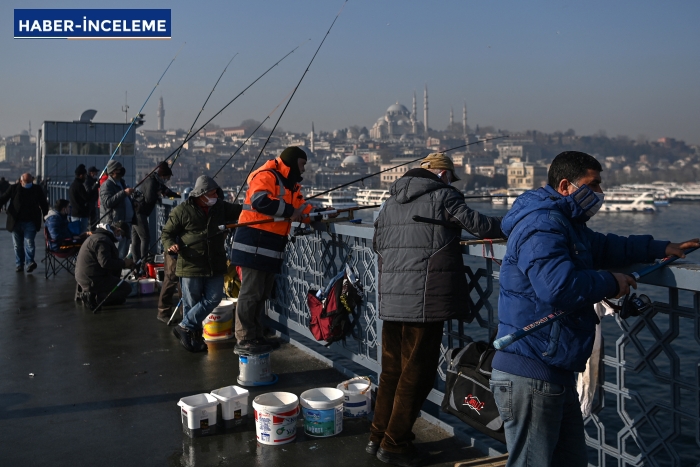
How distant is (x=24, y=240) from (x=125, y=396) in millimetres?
6540

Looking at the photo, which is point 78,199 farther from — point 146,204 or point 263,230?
point 263,230

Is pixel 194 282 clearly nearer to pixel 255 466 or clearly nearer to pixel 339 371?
pixel 339 371

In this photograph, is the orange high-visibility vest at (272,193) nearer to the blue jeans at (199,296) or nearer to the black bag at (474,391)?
the blue jeans at (199,296)

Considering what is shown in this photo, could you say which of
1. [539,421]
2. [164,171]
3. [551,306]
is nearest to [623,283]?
[551,306]

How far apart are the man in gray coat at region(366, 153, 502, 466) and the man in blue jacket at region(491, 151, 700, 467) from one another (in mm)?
635

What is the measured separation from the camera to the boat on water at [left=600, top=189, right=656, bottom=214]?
7025 centimetres

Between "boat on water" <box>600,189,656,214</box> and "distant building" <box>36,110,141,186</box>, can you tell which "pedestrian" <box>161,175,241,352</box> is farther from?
"boat on water" <box>600,189,656,214</box>

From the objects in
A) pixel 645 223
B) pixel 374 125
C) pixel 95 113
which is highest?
pixel 374 125

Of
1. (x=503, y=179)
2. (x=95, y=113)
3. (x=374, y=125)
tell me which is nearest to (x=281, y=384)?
(x=95, y=113)

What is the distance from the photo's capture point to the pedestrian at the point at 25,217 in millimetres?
9664

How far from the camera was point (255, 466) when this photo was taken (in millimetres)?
3301

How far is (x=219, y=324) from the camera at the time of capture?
5.64 m

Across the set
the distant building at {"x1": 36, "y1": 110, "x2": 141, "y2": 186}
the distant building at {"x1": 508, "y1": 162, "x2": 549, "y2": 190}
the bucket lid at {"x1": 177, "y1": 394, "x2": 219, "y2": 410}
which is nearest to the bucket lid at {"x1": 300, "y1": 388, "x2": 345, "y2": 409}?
the bucket lid at {"x1": 177, "y1": 394, "x2": 219, "y2": 410}

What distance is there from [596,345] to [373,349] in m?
1.76
